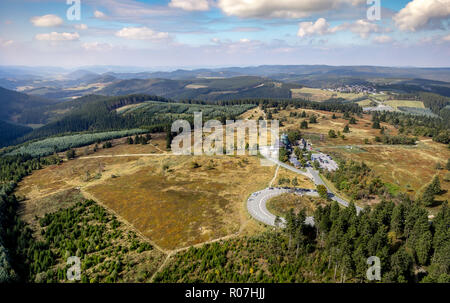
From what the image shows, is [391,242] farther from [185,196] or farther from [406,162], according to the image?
[406,162]

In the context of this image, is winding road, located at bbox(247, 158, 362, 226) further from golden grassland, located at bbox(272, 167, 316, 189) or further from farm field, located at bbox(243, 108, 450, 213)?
A: farm field, located at bbox(243, 108, 450, 213)

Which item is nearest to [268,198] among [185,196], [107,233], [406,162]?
[185,196]

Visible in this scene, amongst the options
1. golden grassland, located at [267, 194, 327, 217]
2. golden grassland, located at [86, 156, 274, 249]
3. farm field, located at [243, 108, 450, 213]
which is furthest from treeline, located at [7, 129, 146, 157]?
golden grassland, located at [267, 194, 327, 217]

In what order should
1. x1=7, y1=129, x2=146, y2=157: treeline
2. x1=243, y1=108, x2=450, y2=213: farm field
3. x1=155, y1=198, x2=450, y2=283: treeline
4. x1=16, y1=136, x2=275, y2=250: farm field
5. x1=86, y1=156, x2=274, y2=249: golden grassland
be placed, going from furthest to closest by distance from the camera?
x1=7, y1=129, x2=146, y2=157: treeline → x1=243, y1=108, x2=450, y2=213: farm field → x1=16, y1=136, x2=275, y2=250: farm field → x1=86, y1=156, x2=274, y2=249: golden grassland → x1=155, y1=198, x2=450, y2=283: treeline

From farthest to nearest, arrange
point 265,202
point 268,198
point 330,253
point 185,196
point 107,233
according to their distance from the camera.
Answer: point 185,196 < point 268,198 < point 265,202 < point 107,233 < point 330,253

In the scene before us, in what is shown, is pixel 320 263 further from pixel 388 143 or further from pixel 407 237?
pixel 388 143
